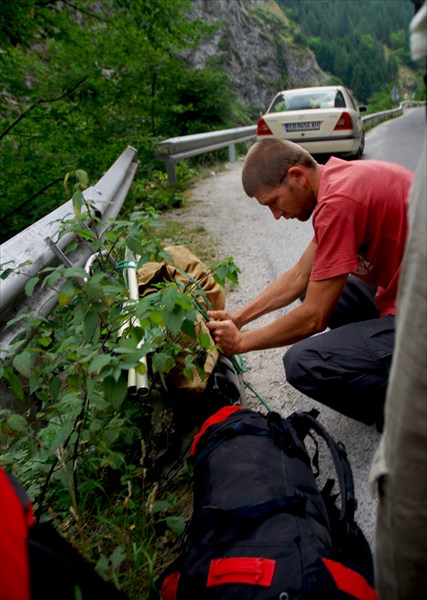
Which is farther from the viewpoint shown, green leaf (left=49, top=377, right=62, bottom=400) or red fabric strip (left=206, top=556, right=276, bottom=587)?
Answer: green leaf (left=49, top=377, right=62, bottom=400)

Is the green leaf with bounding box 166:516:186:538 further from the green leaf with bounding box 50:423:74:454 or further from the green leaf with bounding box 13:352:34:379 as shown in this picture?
the green leaf with bounding box 13:352:34:379

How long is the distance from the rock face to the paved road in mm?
40561

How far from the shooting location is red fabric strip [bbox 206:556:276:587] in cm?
130

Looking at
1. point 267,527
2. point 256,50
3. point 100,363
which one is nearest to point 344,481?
point 267,527

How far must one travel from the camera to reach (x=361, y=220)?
2236mm

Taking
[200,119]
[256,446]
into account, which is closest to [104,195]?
[256,446]

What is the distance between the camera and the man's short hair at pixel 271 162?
2453 millimetres

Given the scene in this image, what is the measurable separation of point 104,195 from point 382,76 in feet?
397

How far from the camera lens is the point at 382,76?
107688 millimetres

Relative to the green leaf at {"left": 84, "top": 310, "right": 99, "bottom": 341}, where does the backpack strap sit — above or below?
below

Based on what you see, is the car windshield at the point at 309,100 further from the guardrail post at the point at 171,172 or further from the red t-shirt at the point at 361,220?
the red t-shirt at the point at 361,220

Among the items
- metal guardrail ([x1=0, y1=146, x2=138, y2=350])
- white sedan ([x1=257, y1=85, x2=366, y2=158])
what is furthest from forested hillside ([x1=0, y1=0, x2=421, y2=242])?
metal guardrail ([x1=0, y1=146, x2=138, y2=350])

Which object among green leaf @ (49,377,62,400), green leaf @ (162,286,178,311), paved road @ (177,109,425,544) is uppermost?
green leaf @ (162,286,178,311)

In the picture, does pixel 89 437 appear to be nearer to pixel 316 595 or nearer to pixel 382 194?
pixel 316 595
